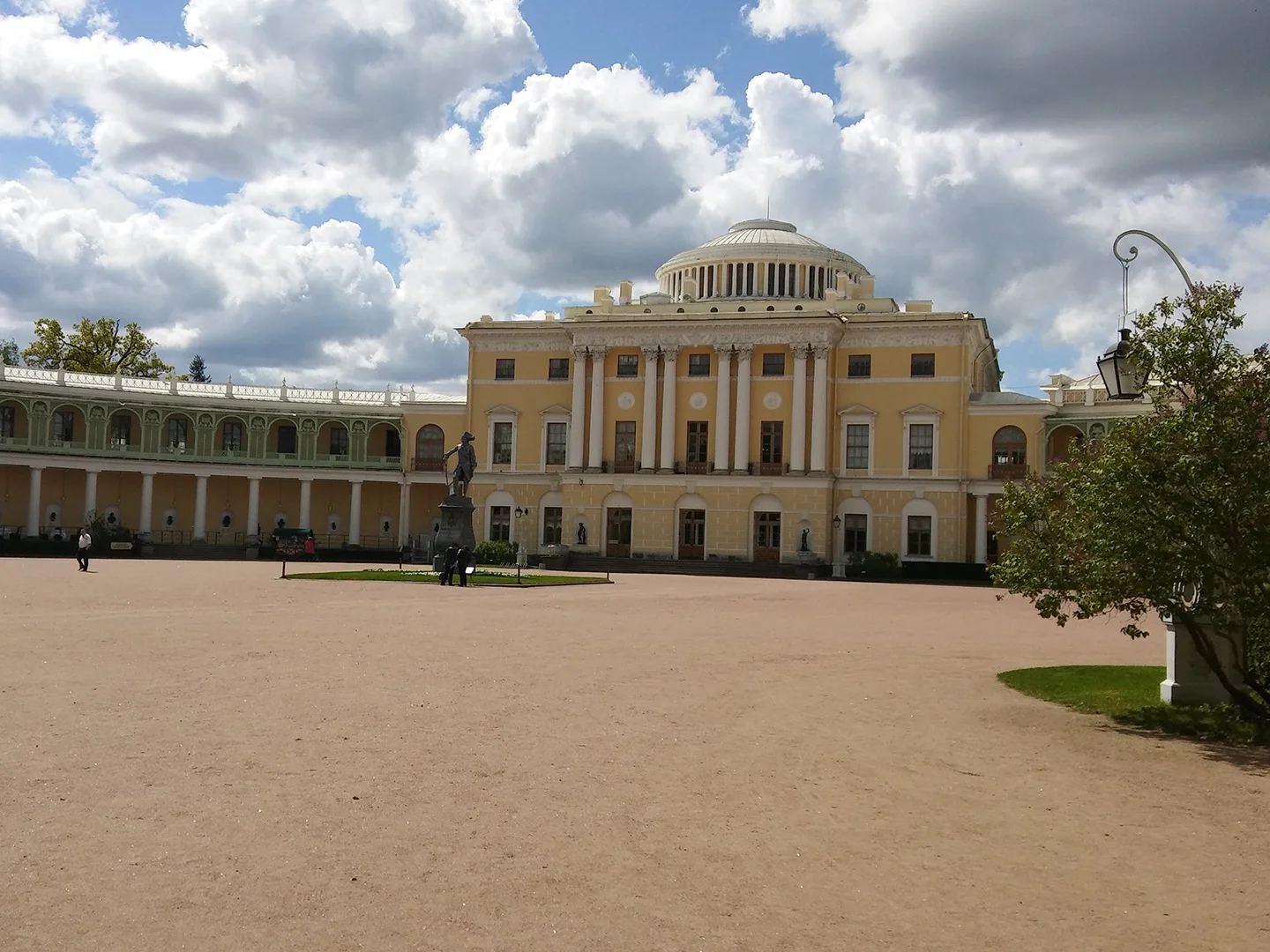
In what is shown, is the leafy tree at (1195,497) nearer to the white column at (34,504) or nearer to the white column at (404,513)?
the white column at (404,513)

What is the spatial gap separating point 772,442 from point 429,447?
65.1ft

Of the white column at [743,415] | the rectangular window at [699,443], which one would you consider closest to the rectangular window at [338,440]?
the rectangular window at [699,443]

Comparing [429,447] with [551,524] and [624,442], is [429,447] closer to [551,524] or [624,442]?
[551,524]

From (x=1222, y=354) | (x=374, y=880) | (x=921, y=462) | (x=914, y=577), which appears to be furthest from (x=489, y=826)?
(x=921, y=462)

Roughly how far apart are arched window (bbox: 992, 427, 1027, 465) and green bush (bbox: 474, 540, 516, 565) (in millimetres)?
23798

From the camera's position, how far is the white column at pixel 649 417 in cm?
6122

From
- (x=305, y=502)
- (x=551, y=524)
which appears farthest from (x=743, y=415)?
(x=305, y=502)

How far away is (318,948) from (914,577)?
5023cm

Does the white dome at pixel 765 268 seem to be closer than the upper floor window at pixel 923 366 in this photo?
No

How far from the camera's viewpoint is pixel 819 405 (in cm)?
5850

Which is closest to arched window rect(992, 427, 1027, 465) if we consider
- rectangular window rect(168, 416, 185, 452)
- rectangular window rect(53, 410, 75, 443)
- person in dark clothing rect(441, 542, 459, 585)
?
person in dark clothing rect(441, 542, 459, 585)

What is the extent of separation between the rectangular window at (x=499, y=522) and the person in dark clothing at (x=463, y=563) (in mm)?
26364

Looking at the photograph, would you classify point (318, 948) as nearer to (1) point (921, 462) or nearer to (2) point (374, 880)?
(2) point (374, 880)

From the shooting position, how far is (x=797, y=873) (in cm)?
736
